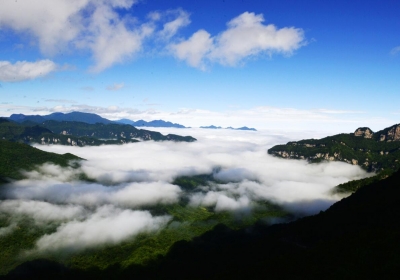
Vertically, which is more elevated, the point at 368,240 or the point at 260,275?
the point at 368,240

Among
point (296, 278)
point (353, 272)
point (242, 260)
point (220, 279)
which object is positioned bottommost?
point (242, 260)

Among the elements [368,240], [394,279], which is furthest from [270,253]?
[394,279]

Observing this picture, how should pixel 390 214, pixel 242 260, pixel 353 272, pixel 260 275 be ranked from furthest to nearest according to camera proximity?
pixel 242 260 → pixel 390 214 → pixel 260 275 → pixel 353 272

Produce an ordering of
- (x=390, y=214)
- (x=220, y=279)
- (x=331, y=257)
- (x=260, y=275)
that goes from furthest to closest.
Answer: (x=390, y=214)
(x=220, y=279)
(x=260, y=275)
(x=331, y=257)

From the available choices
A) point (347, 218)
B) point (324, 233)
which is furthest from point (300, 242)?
point (347, 218)

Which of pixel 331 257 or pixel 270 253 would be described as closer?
pixel 331 257

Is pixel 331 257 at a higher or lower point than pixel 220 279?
higher

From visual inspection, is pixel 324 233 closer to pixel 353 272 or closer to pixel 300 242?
pixel 300 242

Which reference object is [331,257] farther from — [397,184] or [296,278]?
[397,184]

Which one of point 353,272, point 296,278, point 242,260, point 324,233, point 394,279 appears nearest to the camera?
point 394,279
